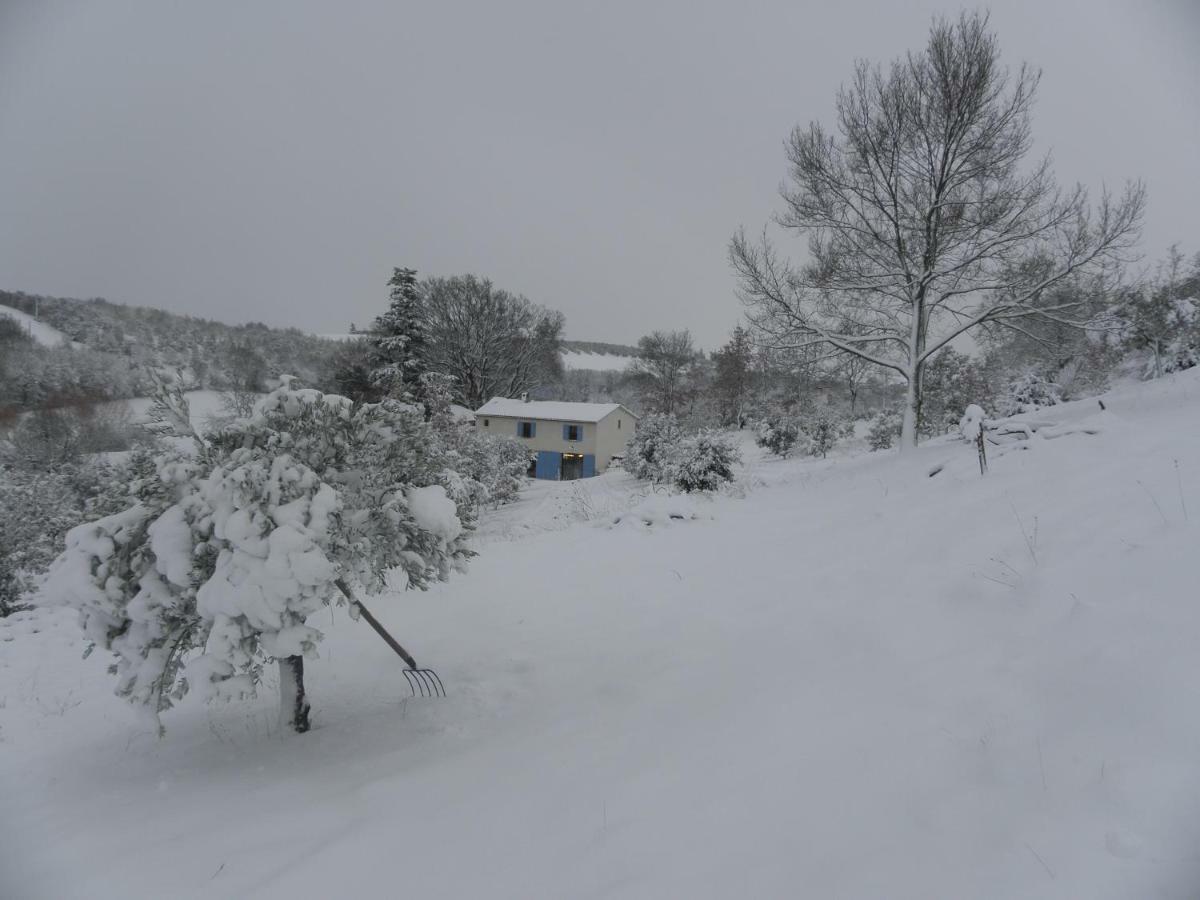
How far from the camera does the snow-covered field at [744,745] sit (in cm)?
181

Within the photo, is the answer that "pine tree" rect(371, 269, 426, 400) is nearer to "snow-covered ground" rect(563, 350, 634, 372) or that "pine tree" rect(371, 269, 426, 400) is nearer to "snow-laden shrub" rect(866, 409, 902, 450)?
"snow-laden shrub" rect(866, 409, 902, 450)

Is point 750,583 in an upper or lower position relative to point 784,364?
lower

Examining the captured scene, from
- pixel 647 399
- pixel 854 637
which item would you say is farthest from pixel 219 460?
pixel 647 399

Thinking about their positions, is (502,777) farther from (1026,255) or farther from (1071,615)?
(1026,255)

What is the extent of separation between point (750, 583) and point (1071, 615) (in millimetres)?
2542

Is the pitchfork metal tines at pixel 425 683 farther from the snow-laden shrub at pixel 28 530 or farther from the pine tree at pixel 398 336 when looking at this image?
the pine tree at pixel 398 336

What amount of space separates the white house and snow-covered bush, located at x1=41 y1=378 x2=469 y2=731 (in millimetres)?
29120

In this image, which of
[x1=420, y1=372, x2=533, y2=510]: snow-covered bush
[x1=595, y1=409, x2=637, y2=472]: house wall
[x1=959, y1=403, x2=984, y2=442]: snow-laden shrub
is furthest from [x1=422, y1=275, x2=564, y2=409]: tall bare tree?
[x1=959, y1=403, x2=984, y2=442]: snow-laden shrub

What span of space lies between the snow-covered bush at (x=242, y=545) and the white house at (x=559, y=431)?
29.1 m

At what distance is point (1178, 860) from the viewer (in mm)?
1548

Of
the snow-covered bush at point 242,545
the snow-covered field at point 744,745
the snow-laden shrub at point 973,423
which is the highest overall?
the snow-laden shrub at point 973,423

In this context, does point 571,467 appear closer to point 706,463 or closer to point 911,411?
point 706,463

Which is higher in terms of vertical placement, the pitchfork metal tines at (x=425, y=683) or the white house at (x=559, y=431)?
the white house at (x=559, y=431)

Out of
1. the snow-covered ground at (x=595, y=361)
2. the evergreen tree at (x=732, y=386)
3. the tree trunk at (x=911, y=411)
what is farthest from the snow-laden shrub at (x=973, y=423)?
the snow-covered ground at (x=595, y=361)
